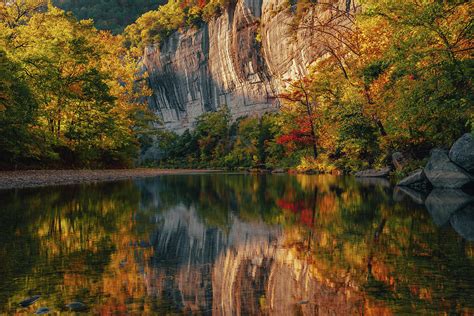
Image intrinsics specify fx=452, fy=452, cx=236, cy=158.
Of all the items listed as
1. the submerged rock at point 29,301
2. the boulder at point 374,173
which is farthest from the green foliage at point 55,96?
the submerged rock at point 29,301

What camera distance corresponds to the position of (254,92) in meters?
49.6

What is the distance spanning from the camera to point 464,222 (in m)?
6.51

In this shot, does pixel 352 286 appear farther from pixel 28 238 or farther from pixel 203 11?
pixel 203 11

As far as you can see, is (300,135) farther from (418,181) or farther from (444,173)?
(444,173)

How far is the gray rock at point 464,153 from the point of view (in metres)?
12.5

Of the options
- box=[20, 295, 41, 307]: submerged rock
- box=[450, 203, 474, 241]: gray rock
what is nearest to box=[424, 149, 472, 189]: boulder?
box=[450, 203, 474, 241]: gray rock

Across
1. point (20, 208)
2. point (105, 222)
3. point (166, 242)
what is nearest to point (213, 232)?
point (166, 242)

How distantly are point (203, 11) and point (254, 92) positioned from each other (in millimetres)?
13665

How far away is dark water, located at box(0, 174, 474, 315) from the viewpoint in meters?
2.91

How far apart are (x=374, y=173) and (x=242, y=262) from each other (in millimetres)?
18417

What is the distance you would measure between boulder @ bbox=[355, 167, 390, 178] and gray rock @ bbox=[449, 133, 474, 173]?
307 inches

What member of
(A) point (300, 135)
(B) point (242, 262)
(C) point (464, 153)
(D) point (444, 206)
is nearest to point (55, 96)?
(A) point (300, 135)

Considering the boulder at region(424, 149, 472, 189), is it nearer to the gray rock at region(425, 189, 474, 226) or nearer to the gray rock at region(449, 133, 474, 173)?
the gray rock at region(449, 133, 474, 173)

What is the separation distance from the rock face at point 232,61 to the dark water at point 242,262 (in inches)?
1221
